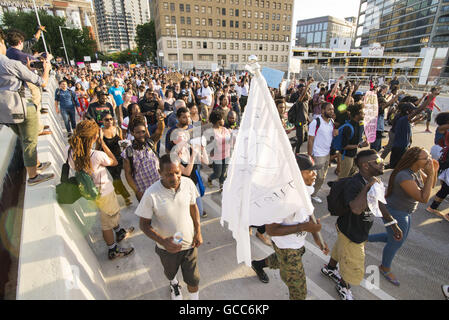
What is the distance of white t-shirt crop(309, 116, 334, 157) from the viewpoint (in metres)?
4.28

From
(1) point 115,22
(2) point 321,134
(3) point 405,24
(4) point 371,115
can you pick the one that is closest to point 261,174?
(2) point 321,134

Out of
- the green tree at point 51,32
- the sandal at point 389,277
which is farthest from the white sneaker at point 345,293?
the green tree at point 51,32

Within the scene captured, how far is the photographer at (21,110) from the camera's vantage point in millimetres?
2629

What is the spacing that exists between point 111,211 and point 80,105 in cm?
835

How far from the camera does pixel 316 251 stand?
351 cm

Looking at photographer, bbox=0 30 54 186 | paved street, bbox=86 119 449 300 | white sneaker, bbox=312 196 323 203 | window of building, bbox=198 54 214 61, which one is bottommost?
paved street, bbox=86 119 449 300

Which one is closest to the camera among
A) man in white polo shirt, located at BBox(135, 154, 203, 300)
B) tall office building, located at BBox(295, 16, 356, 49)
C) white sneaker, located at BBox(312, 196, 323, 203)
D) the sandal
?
man in white polo shirt, located at BBox(135, 154, 203, 300)

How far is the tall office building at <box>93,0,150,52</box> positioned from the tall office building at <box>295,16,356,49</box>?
11469 cm

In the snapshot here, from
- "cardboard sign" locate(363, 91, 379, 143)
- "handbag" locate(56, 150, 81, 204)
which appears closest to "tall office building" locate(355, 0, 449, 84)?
"cardboard sign" locate(363, 91, 379, 143)

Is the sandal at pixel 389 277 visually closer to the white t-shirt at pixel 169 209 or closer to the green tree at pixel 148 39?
the white t-shirt at pixel 169 209

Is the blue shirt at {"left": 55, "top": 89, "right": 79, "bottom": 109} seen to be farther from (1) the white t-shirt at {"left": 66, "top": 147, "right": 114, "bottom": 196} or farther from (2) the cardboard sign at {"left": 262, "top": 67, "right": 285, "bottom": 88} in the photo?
(2) the cardboard sign at {"left": 262, "top": 67, "right": 285, "bottom": 88}

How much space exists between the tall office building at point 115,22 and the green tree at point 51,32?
12789 centimetres

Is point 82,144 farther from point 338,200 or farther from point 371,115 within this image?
point 371,115
